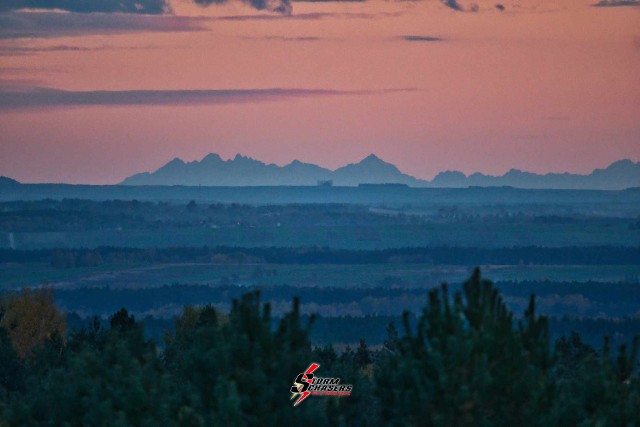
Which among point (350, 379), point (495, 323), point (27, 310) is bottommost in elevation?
point (27, 310)

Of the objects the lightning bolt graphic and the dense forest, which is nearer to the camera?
the dense forest

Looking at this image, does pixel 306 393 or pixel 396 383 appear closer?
pixel 396 383

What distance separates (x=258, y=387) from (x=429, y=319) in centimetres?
567

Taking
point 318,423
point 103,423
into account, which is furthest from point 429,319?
point 103,423

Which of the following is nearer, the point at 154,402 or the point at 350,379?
the point at 154,402

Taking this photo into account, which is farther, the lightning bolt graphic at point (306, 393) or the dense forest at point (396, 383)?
the lightning bolt graphic at point (306, 393)

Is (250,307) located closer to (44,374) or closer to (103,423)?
(103,423)

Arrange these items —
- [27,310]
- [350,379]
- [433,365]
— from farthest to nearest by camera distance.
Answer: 1. [27,310]
2. [350,379]
3. [433,365]

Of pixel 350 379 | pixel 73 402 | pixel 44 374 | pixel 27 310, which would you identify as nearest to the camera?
pixel 73 402

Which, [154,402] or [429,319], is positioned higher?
[429,319]

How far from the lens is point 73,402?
4103 cm

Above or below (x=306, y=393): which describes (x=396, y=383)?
above

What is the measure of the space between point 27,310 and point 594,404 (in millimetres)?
91692

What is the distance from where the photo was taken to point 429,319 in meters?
39.1
